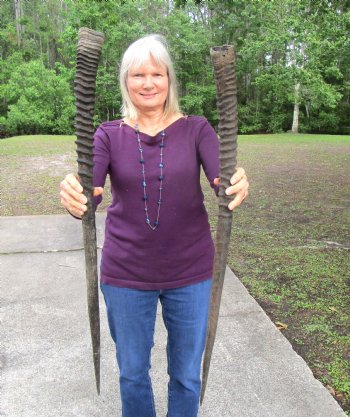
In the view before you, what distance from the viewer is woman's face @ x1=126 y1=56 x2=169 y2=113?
1.81 meters

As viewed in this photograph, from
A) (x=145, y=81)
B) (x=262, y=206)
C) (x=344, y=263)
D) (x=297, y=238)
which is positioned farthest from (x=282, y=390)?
(x=262, y=206)

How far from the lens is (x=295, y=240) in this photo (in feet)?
18.0

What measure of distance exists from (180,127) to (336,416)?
1.67 metres

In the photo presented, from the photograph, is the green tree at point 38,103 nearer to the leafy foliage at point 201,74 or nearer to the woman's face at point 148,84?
the leafy foliage at point 201,74

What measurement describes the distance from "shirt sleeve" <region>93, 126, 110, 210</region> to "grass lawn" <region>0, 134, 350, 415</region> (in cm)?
187

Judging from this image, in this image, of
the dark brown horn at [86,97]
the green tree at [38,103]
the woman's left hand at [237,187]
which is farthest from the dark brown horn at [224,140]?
the green tree at [38,103]

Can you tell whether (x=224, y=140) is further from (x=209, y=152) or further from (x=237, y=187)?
(x=209, y=152)

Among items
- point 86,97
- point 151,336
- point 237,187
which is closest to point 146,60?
point 86,97

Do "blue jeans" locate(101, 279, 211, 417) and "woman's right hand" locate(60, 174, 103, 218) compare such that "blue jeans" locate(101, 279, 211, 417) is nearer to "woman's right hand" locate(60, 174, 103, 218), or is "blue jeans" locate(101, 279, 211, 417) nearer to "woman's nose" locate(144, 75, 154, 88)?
"woman's right hand" locate(60, 174, 103, 218)

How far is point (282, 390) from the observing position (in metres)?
2.64

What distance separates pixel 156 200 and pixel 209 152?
0.28 metres

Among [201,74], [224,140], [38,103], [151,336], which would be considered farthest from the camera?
[201,74]

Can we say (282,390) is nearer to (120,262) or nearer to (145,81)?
(120,262)

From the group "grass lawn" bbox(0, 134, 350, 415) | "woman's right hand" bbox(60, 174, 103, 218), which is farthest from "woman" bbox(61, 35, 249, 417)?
"grass lawn" bbox(0, 134, 350, 415)
